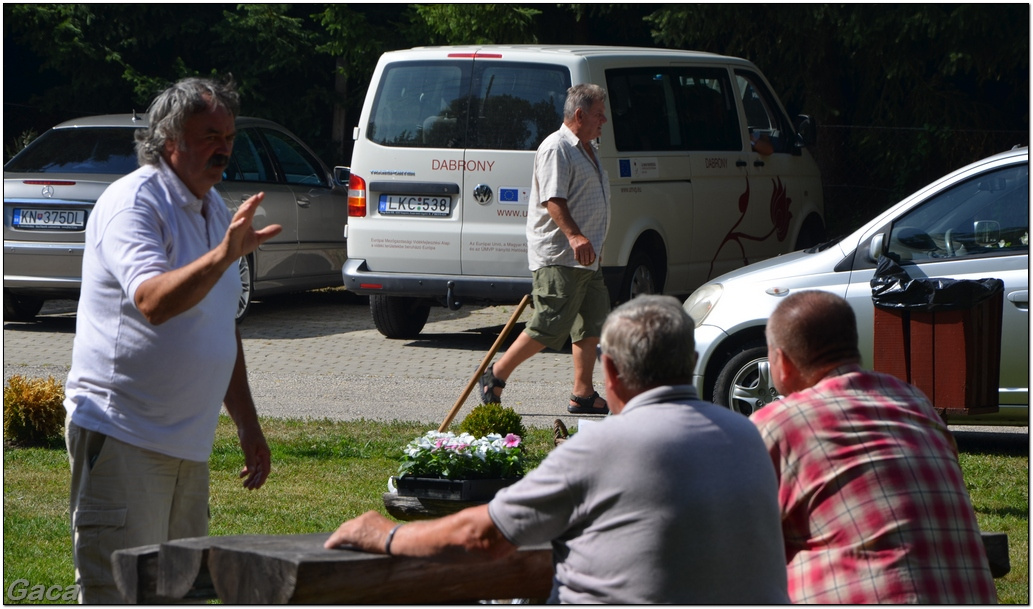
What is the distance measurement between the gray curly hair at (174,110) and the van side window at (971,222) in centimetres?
483

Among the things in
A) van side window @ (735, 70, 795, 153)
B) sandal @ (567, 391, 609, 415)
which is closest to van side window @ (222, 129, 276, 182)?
van side window @ (735, 70, 795, 153)

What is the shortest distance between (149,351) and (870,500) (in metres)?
1.82

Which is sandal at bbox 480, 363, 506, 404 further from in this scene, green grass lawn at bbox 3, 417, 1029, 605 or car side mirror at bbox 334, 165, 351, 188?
car side mirror at bbox 334, 165, 351, 188

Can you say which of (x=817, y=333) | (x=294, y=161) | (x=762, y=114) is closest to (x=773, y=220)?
(x=762, y=114)

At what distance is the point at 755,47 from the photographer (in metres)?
15.6

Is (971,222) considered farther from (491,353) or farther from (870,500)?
(870,500)

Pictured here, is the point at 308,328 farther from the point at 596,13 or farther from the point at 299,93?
the point at 299,93

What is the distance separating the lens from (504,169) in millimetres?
10633

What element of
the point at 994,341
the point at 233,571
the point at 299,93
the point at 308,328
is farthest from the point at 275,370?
the point at 299,93

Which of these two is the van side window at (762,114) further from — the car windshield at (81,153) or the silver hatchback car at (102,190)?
the car windshield at (81,153)

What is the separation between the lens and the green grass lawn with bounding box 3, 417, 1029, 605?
18.4 ft

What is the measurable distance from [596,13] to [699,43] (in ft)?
4.95

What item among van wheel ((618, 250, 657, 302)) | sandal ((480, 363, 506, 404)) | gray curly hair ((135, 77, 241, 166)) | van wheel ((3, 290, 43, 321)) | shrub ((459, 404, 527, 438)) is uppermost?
gray curly hair ((135, 77, 241, 166))

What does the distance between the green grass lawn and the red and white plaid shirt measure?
83.0 inches
